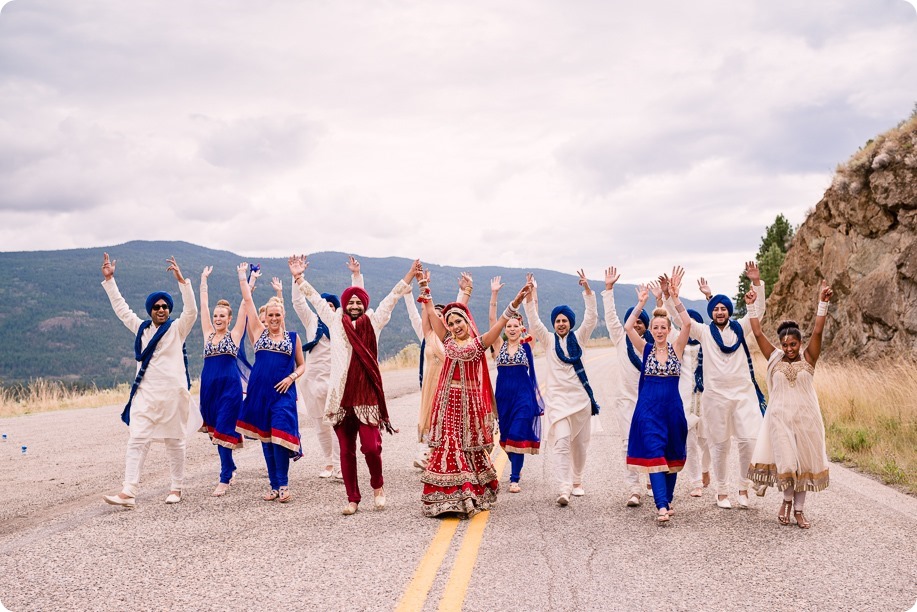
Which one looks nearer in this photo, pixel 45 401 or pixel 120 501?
pixel 120 501

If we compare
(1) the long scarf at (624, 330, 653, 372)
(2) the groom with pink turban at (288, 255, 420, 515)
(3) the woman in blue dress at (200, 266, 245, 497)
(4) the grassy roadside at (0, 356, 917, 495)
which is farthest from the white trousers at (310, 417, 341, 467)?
(4) the grassy roadside at (0, 356, 917, 495)

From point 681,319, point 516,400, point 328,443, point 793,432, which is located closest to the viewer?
point 793,432

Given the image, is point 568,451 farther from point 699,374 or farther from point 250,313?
point 250,313

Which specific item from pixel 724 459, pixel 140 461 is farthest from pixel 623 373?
pixel 140 461

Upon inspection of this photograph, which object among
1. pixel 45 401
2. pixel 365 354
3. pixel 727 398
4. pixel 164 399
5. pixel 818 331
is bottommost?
pixel 45 401

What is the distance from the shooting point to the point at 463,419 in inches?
305

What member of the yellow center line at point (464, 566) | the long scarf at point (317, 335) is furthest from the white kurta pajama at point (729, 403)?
the long scarf at point (317, 335)

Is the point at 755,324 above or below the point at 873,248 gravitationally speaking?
below

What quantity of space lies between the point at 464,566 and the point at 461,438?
2233 mm

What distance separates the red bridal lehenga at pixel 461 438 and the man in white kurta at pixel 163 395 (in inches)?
105

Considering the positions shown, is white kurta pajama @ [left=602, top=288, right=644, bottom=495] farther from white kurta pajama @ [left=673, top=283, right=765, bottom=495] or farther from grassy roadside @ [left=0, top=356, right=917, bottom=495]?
grassy roadside @ [left=0, top=356, right=917, bottom=495]

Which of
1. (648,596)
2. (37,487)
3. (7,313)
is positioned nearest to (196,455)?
(37,487)

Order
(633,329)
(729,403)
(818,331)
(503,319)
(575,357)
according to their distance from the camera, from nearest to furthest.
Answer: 1. (818,331)
2. (729,403)
3. (503,319)
4. (633,329)
5. (575,357)

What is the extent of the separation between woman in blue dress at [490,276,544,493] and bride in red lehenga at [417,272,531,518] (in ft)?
2.68
